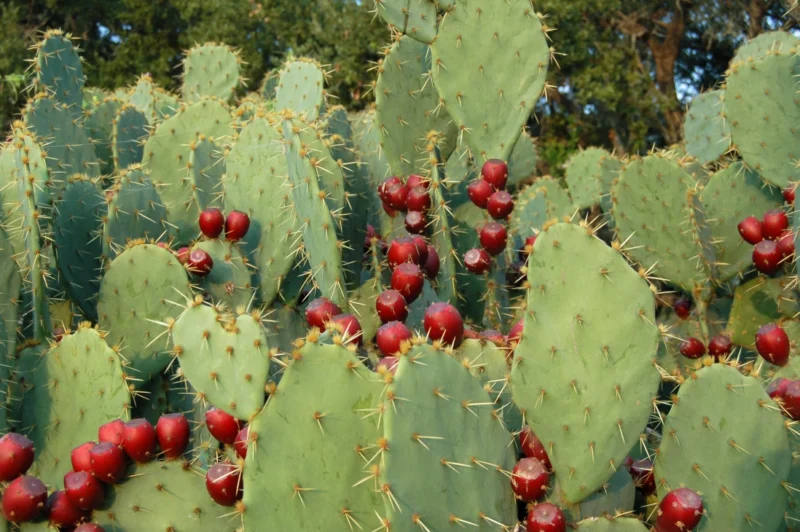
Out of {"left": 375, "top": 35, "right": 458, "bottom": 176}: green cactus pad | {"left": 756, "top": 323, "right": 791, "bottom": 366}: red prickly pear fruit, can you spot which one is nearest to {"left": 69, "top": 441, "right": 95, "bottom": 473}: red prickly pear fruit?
{"left": 375, "top": 35, "right": 458, "bottom": 176}: green cactus pad

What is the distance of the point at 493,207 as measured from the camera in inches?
99.4

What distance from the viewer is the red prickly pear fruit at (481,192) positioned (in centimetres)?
258

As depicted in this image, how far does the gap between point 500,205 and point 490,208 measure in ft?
0.13

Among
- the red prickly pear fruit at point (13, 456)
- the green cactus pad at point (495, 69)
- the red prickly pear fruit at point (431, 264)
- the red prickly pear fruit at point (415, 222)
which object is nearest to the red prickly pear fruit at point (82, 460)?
the red prickly pear fruit at point (13, 456)

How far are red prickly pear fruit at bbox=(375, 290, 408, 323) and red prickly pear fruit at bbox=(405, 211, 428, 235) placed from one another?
549 millimetres

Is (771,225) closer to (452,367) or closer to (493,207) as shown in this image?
(493,207)

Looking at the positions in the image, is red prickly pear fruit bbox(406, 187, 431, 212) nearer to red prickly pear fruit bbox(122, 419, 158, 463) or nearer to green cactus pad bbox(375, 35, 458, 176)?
green cactus pad bbox(375, 35, 458, 176)

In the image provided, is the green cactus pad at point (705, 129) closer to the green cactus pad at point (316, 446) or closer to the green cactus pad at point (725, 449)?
the green cactus pad at point (725, 449)

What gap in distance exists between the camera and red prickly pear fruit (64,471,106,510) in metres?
1.71

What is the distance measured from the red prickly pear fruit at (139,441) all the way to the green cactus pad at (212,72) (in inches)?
129

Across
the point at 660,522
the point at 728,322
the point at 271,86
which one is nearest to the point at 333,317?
the point at 660,522

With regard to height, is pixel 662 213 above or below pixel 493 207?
below

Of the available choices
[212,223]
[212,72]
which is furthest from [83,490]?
[212,72]

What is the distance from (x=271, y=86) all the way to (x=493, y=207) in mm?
3395
